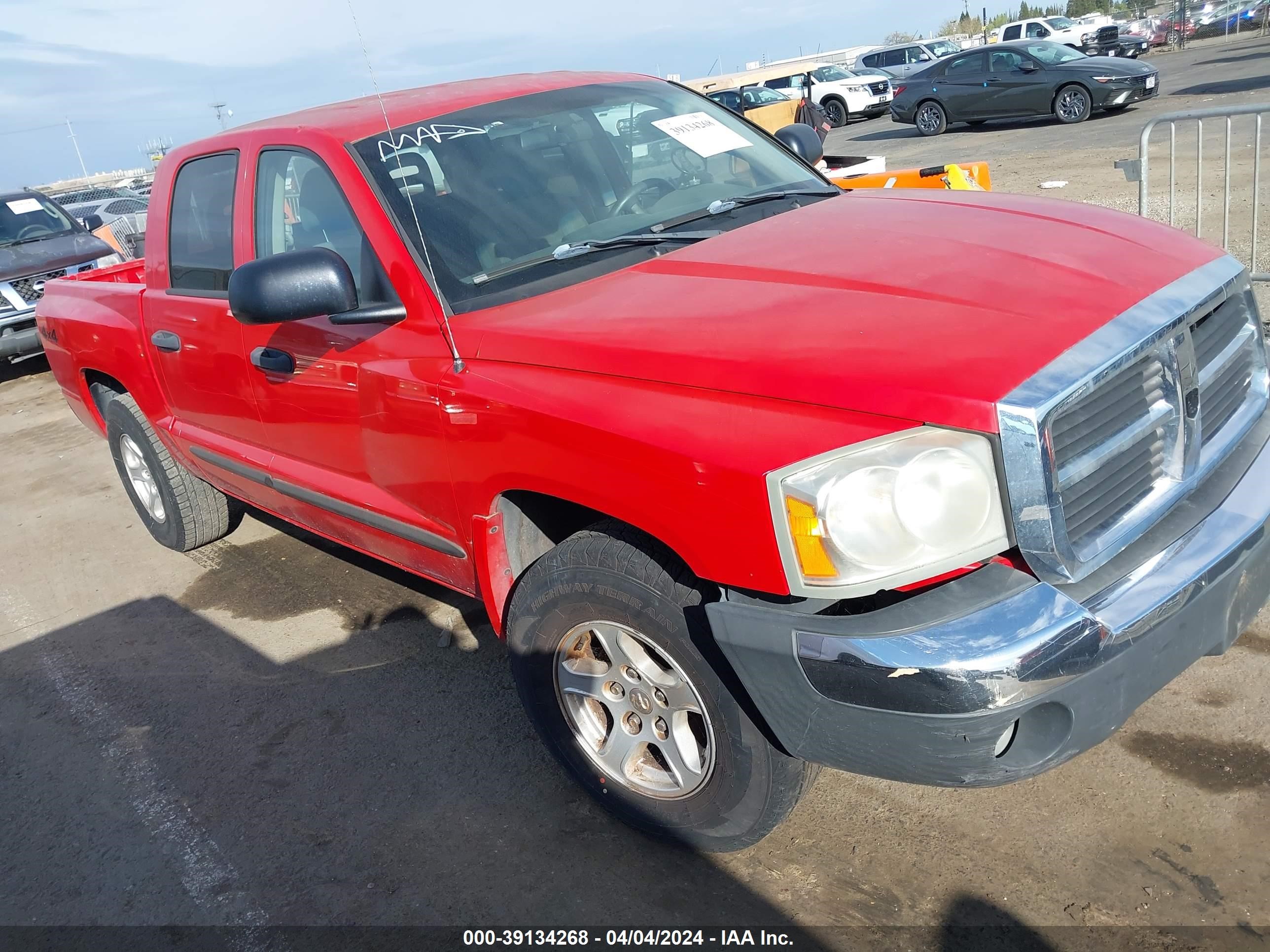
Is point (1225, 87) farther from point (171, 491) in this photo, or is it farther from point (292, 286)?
point (292, 286)

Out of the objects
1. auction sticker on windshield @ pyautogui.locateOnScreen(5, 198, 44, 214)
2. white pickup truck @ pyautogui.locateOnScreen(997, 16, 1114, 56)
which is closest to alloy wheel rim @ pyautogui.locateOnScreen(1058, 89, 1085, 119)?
white pickup truck @ pyautogui.locateOnScreen(997, 16, 1114, 56)

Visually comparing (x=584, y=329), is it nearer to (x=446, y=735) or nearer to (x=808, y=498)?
(x=808, y=498)

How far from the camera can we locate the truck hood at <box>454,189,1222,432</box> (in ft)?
6.85

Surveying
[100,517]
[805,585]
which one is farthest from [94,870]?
[100,517]

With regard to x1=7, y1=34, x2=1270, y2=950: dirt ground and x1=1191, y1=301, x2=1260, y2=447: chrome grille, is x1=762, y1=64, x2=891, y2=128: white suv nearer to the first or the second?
x1=7, y1=34, x2=1270, y2=950: dirt ground

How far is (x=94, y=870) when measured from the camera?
10.0 ft

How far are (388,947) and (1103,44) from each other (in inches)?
1103

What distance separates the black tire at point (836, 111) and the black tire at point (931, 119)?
6.30 meters

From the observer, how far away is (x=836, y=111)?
86.9ft

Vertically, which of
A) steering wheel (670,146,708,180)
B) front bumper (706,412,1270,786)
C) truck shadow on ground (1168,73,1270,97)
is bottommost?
truck shadow on ground (1168,73,1270,97)

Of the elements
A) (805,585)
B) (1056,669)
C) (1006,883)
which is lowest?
(1006,883)

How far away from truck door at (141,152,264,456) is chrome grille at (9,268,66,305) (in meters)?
7.65

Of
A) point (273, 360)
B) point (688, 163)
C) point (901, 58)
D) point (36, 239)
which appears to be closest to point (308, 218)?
point (273, 360)

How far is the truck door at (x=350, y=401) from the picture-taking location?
115 inches
